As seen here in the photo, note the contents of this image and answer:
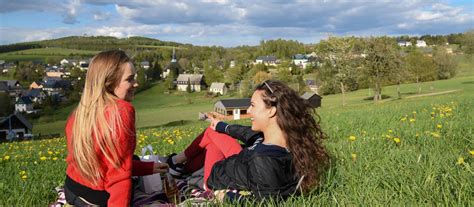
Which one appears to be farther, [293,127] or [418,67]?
[418,67]

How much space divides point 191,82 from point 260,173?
113455mm

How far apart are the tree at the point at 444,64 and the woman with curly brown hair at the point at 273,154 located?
73.9 m

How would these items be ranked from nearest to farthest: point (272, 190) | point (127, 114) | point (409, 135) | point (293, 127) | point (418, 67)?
point (127, 114)
point (272, 190)
point (293, 127)
point (409, 135)
point (418, 67)

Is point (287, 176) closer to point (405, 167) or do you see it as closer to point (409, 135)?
point (405, 167)

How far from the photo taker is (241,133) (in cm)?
470

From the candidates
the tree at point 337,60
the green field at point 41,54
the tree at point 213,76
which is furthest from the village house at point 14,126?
the green field at point 41,54

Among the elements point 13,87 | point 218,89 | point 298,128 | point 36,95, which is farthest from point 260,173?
point 13,87

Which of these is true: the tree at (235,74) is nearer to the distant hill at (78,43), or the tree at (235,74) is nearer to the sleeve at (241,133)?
the distant hill at (78,43)

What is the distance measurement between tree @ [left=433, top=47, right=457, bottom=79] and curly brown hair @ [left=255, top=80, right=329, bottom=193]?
73.9 m

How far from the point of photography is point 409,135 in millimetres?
5977

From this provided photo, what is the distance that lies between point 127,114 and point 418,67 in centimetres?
6388

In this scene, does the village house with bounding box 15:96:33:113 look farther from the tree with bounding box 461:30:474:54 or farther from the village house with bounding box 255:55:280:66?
the tree with bounding box 461:30:474:54

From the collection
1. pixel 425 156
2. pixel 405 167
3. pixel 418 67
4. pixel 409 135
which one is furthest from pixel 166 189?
pixel 418 67

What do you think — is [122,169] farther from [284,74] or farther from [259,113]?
[284,74]
